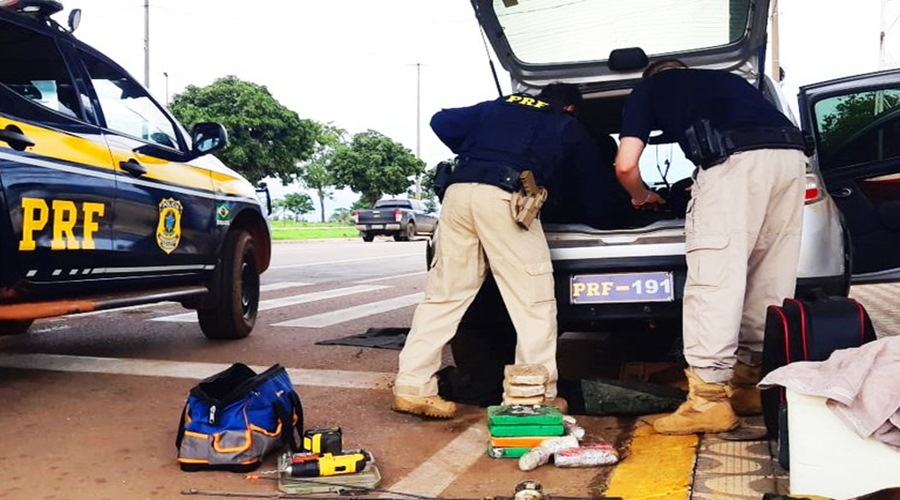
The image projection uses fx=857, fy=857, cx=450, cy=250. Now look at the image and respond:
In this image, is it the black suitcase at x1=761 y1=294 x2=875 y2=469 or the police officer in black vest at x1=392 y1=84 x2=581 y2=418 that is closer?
the black suitcase at x1=761 y1=294 x2=875 y2=469

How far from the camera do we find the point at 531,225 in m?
3.83

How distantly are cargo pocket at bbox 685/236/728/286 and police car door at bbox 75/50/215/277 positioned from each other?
9.74 ft

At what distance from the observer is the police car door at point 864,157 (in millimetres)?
5129

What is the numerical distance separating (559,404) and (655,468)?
0.80 metres

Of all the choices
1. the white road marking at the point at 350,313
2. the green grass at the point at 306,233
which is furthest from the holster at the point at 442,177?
the green grass at the point at 306,233

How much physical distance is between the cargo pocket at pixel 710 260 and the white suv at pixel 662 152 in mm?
258

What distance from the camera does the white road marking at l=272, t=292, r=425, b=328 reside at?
7.11 m

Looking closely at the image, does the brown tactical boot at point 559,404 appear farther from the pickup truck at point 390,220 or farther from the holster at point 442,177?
the pickup truck at point 390,220

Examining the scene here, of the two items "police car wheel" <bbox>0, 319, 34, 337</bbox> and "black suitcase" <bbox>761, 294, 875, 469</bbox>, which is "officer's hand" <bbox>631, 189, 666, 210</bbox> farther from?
"police car wheel" <bbox>0, 319, 34, 337</bbox>

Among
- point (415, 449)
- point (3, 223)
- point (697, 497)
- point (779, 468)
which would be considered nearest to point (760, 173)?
point (779, 468)

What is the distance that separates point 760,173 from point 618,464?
4.42ft

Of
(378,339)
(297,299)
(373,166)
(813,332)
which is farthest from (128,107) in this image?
(373,166)

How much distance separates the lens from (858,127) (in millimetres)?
5219

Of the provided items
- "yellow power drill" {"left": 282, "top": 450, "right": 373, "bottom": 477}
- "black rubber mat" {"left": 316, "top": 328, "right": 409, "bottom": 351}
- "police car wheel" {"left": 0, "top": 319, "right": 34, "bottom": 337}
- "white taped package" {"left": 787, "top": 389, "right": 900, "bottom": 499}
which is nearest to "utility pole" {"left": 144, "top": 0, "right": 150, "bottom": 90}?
"police car wheel" {"left": 0, "top": 319, "right": 34, "bottom": 337}
